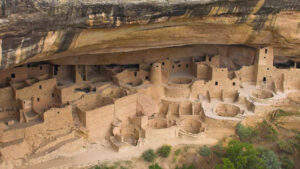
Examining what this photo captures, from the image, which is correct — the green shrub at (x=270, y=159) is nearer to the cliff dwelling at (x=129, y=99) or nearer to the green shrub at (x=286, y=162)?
the green shrub at (x=286, y=162)

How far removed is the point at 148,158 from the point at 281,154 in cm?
622

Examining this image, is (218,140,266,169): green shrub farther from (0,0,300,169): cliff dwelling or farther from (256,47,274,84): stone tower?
(256,47,274,84): stone tower

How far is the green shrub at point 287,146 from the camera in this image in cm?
1719

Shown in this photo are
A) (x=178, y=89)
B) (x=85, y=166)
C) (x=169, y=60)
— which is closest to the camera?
(x=85, y=166)

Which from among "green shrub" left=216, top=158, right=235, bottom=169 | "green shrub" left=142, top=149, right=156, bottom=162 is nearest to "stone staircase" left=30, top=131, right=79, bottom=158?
"green shrub" left=142, top=149, right=156, bottom=162

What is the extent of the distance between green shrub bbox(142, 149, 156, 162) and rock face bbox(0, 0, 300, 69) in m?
4.59

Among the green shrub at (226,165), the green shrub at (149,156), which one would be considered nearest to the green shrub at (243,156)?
the green shrub at (226,165)

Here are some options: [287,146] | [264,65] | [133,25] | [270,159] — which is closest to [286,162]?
[287,146]

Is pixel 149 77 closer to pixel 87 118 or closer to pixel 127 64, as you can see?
pixel 127 64

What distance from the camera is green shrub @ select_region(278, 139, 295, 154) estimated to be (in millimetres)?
17188

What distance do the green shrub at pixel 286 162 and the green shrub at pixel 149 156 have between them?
5.81 m

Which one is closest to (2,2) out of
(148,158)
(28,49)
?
(28,49)

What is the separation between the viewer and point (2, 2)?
9.28 meters

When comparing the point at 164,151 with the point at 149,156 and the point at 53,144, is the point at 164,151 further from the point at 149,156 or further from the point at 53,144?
the point at 53,144
